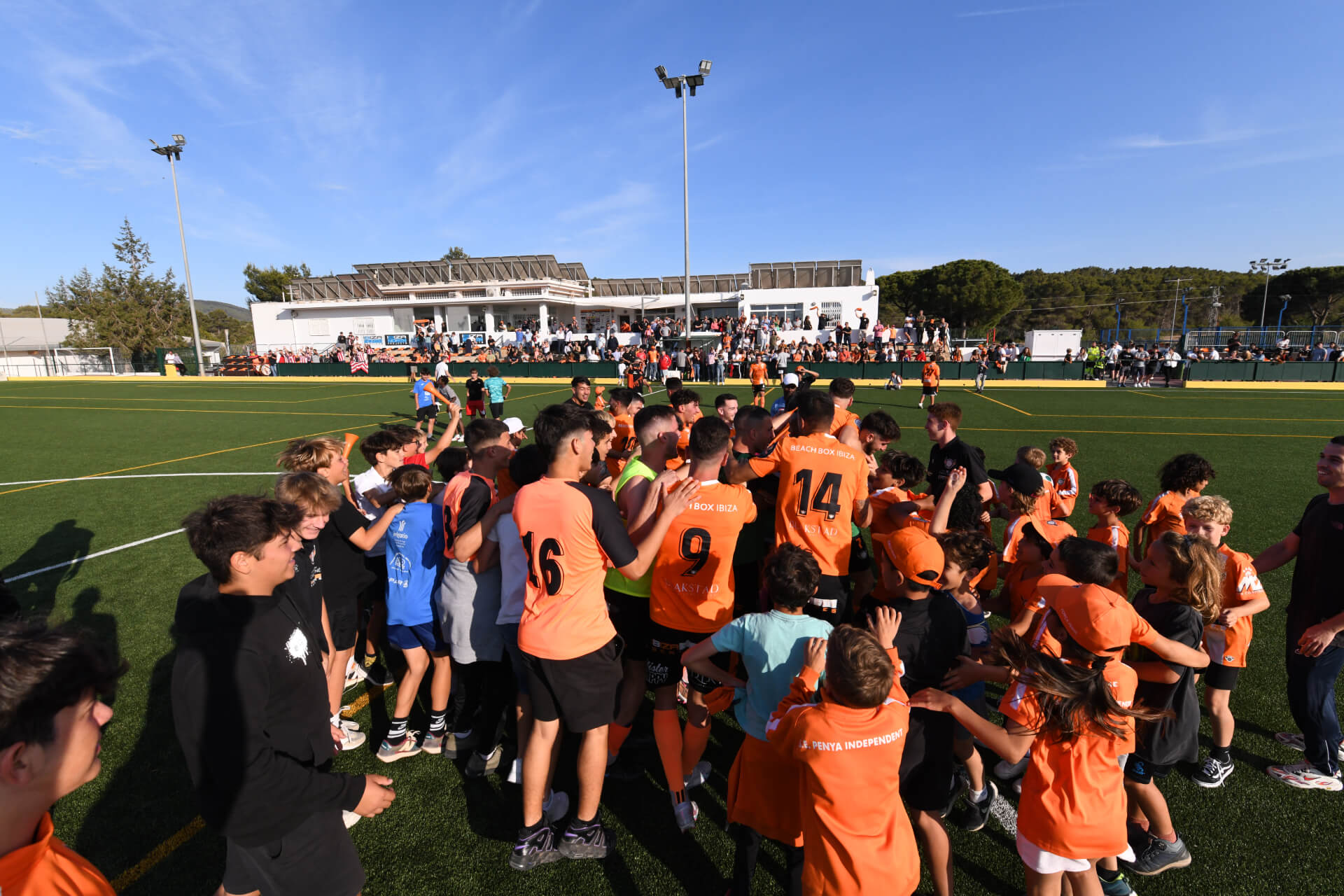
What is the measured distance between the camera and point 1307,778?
339 centimetres

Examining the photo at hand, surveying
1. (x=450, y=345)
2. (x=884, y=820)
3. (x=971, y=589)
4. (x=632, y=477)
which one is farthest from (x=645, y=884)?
(x=450, y=345)

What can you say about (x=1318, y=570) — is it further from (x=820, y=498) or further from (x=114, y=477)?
(x=114, y=477)

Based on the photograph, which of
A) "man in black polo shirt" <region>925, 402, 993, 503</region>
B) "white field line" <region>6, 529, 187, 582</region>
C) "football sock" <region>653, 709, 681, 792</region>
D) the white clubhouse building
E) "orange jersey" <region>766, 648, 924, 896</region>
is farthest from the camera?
the white clubhouse building

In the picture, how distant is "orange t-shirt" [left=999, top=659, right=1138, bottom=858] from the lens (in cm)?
228

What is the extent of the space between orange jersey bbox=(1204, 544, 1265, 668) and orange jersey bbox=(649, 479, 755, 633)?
2.72 metres

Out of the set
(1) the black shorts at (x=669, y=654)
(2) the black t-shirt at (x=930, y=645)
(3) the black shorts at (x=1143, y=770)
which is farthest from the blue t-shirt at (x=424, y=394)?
(3) the black shorts at (x=1143, y=770)

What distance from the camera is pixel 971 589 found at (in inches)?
178

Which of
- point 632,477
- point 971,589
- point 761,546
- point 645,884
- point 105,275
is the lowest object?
point 645,884

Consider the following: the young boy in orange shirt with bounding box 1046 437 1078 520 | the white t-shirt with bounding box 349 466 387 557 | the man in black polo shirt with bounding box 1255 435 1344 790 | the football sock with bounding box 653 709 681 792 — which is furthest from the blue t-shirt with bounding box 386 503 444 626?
the young boy in orange shirt with bounding box 1046 437 1078 520

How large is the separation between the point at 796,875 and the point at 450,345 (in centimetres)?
4530

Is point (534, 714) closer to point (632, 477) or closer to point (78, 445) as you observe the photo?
point (632, 477)

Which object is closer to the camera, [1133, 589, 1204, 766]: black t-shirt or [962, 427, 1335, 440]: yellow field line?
[1133, 589, 1204, 766]: black t-shirt

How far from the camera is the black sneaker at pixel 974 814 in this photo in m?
3.23

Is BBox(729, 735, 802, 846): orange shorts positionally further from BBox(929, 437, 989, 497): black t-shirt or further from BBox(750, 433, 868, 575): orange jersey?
BBox(929, 437, 989, 497): black t-shirt
